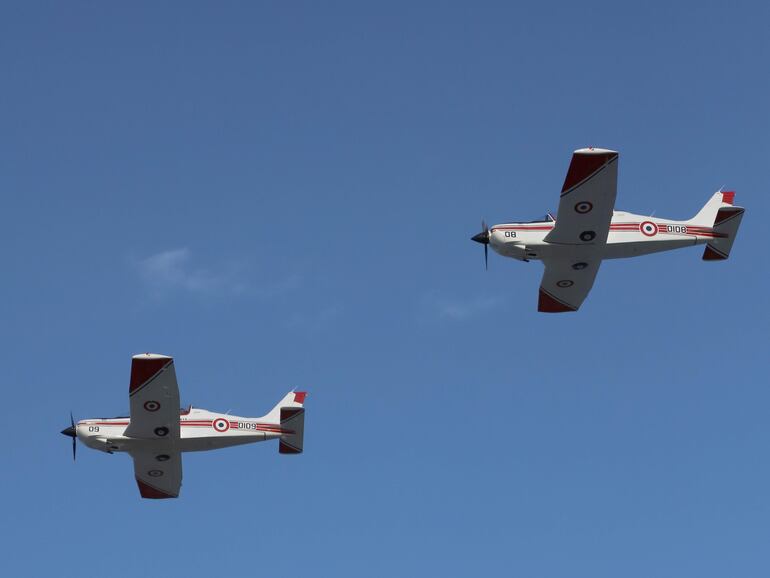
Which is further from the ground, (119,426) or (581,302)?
(581,302)

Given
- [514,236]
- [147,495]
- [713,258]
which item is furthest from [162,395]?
[713,258]

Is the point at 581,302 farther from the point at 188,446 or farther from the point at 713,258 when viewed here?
the point at 188,446

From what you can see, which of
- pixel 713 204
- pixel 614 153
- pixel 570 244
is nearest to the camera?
pixel 614 153

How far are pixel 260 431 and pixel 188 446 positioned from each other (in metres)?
3.04

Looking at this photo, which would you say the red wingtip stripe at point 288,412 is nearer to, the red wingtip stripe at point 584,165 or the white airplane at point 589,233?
the white airplane at point 589,233

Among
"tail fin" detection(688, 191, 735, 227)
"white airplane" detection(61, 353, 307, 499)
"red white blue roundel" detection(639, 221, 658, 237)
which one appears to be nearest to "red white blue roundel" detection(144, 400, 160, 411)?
"white airplane" detection(61, 353, 307, 499)

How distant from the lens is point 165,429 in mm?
53719

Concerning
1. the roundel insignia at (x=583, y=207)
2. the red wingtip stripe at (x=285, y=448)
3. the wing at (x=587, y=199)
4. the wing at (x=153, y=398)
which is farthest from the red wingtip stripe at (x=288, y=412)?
the roundel insignia at (x=583, y=207)

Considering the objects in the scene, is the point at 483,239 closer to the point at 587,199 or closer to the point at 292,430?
the point at 587,199

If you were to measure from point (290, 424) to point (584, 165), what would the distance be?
1633 centimetres

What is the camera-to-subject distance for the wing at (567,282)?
54625 mm

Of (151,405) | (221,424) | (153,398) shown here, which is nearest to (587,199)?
(221,424)

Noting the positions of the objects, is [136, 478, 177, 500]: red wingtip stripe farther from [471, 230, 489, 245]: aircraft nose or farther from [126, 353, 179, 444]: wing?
[471, 230, 489, 245]: aircraft nose

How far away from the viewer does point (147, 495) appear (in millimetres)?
57406
